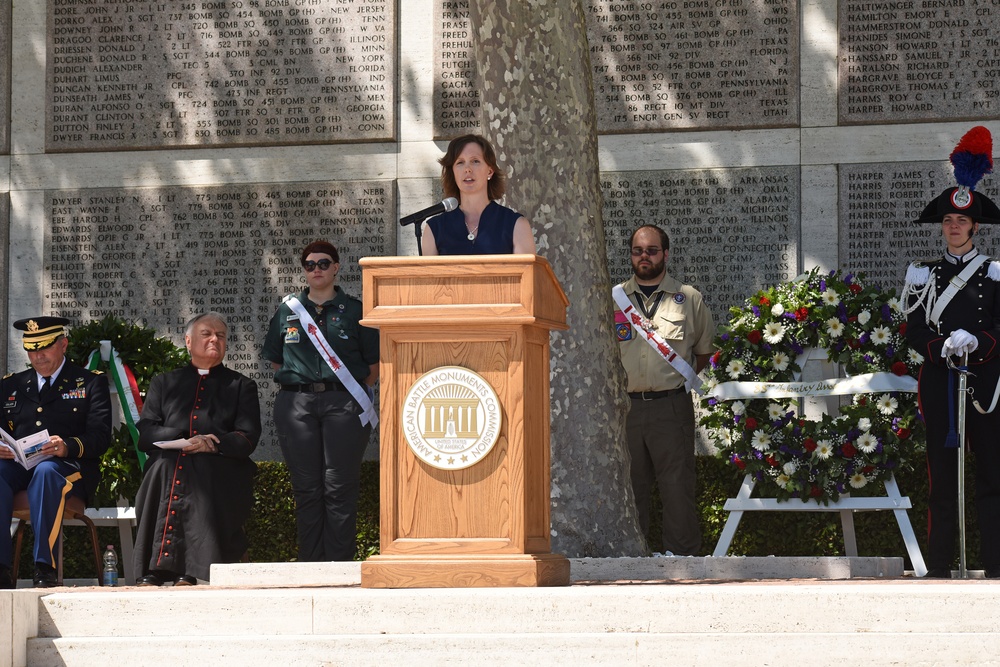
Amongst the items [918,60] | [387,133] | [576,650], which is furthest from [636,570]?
[918,60]

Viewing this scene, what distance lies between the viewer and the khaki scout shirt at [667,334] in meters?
9.82

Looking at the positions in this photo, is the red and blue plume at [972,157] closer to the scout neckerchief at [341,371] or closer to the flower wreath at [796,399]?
the flower wreath at [796,399]

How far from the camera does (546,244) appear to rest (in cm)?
847

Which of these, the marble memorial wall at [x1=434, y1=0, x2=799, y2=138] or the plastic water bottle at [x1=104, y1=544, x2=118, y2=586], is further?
the marble memorial wall at [x1=434, y1=0, x2=799, y2=138]

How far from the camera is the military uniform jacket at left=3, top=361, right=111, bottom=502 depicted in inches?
374

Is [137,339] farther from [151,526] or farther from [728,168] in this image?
[728,168]

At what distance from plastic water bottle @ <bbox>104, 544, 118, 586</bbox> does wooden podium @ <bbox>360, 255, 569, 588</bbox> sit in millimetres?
4315

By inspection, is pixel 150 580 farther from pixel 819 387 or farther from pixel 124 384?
pixel 819 387

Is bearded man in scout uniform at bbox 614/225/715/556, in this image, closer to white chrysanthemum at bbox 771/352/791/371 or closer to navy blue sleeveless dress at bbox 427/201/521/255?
white chrysanthemum at bbox 771/352/791/371

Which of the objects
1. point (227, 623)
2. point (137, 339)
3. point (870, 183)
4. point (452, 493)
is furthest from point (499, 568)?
point (870, 183)

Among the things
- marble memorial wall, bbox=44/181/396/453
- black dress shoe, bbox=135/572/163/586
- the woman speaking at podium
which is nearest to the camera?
the woman speaking at podium

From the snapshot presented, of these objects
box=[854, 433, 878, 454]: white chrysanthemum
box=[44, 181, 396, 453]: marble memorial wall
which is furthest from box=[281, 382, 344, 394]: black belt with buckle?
box=[854, 433, 878, 454]: white chrysanthemum

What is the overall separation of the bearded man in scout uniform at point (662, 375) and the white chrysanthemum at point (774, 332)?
0.44m

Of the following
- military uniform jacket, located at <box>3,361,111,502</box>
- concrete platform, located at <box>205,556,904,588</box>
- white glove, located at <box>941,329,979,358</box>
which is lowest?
concrete platform, located at <box>205,556,904,588</box>
